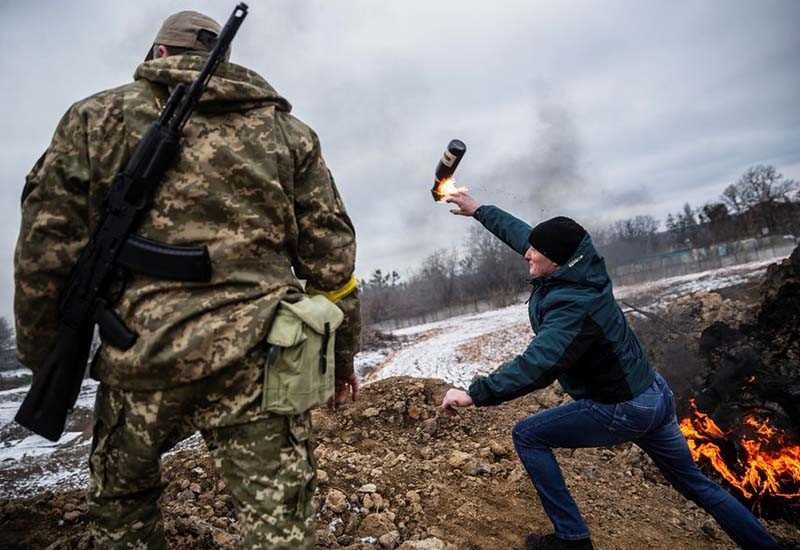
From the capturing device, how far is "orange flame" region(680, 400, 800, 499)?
4.00 meters

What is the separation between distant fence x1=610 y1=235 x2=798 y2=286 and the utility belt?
27524 millimetres

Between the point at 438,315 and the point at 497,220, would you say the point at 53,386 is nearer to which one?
the point at 497,220

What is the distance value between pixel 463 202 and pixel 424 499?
2340mm

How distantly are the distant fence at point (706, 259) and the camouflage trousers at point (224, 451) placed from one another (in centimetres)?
2766

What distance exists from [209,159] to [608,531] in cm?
360

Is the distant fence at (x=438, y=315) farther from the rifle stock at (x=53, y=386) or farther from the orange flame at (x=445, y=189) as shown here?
the rifle stock at (x=53, y=386)

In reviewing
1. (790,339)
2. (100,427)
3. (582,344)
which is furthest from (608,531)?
(790,339)

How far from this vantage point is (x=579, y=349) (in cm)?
254

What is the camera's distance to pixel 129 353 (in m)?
1.54

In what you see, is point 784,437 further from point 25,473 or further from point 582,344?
point 25,473

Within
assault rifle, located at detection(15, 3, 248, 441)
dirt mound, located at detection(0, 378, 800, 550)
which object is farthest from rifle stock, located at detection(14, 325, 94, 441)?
dirt mound, located at detection(0, 378, 800, 550)

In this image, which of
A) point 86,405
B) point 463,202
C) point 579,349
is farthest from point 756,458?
point 86,405

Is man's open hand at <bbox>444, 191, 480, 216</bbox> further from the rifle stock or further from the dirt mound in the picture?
the rifle stock

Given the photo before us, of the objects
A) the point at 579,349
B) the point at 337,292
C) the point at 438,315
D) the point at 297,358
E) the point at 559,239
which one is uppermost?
the point at 559,239
